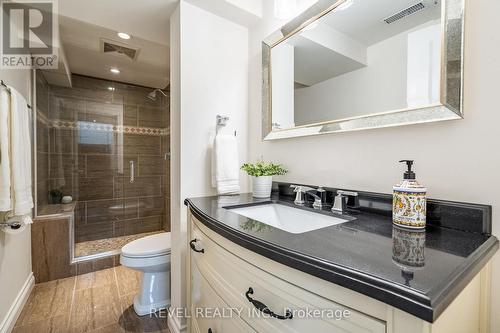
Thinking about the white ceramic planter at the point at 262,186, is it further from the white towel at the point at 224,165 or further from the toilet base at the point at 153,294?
the toilet base at the point at 153,294

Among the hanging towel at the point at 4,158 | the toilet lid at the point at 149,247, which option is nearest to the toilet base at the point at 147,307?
the toilet lid at the point at 149,247

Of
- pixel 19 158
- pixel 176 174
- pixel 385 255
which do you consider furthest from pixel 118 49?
pixel 385 255

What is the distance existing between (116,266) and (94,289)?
44cm

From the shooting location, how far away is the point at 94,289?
6.63ft

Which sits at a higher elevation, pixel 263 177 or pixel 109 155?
pixel 109 155

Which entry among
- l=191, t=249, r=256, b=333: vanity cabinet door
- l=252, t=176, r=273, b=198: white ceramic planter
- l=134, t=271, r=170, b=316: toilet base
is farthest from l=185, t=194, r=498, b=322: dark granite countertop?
l=134, t=271, r=170, b=316: toilet base

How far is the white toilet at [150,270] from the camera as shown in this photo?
1648mm

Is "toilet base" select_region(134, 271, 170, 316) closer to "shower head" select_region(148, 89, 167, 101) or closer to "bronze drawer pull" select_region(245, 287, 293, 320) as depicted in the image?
"bronze drawer pull" select_region(245, 287, 293, 320)

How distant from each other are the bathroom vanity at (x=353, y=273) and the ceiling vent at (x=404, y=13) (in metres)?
0.73

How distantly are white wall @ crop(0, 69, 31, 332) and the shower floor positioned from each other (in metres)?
0.51

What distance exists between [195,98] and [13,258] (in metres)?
1.74

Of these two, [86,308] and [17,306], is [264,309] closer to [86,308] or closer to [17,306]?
[86,308]

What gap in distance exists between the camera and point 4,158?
4.28ft

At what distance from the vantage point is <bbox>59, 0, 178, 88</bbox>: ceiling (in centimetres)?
148
